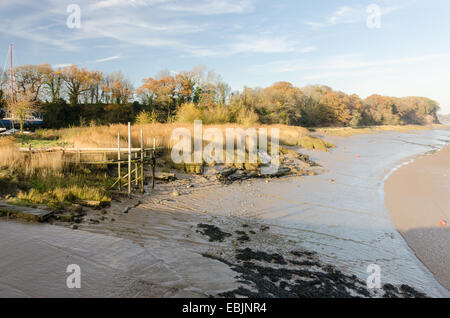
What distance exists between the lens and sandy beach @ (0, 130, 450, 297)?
4.32m

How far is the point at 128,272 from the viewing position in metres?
4.64

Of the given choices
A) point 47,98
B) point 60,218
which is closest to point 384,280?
point 60,218

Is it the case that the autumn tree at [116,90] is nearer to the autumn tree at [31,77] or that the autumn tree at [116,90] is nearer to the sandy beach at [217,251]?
the autumn tree at [31,77]

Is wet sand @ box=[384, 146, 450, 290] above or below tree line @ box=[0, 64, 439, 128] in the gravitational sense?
below

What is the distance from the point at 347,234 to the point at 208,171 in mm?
7430

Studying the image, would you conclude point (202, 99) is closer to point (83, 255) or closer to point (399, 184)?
point (399, 184)

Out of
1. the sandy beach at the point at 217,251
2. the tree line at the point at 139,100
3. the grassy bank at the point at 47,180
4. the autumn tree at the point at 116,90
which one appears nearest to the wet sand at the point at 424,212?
the sandy beach at the point at 217,251

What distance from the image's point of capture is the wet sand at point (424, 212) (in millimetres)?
5734

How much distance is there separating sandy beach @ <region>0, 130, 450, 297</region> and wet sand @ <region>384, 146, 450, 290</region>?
259 millimetres

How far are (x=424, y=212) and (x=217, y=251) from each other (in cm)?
701

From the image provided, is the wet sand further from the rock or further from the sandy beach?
the rock

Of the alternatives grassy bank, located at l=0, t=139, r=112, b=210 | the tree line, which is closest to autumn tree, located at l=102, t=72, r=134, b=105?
the tree line

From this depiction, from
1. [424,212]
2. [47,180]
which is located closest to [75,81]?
[47,180]

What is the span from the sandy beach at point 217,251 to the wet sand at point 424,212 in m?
0.26
